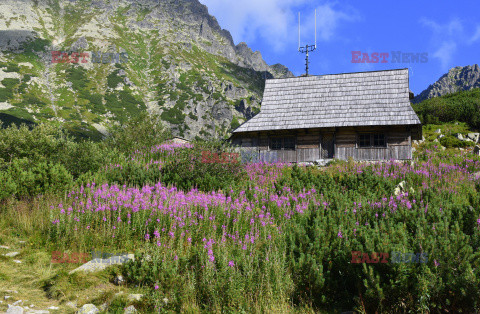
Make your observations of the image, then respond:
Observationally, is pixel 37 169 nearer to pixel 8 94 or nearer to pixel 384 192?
pixel 384 192

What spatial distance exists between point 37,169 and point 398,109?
20805 millimetres

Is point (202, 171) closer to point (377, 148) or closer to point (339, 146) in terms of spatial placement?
point (339, 146)

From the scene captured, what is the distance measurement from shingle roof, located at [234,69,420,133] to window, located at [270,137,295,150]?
1274 mm

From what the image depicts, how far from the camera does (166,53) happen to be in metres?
178

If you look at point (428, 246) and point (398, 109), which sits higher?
point (398, 109)

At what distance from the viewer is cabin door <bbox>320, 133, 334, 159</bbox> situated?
22.2m

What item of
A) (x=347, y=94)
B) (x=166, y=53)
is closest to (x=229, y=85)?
(x=166, y=53)

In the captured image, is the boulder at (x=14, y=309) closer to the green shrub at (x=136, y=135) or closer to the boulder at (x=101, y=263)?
the boulder at (x=101, y=263)

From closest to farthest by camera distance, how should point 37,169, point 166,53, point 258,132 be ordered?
point 37,169
point 258,132
point 166,53

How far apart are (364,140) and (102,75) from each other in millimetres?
145043

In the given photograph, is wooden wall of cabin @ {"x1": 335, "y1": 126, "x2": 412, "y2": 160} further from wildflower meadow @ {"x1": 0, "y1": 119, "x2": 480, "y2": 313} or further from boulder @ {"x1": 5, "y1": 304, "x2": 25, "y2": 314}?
boulder @ {"x1": 5, "y1": 304, "x2": 25, "y2": 314}

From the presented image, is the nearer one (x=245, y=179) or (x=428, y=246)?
(x=428, y=246)

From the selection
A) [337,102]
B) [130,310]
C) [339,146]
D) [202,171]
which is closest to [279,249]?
[130,310]

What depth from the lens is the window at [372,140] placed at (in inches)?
827
